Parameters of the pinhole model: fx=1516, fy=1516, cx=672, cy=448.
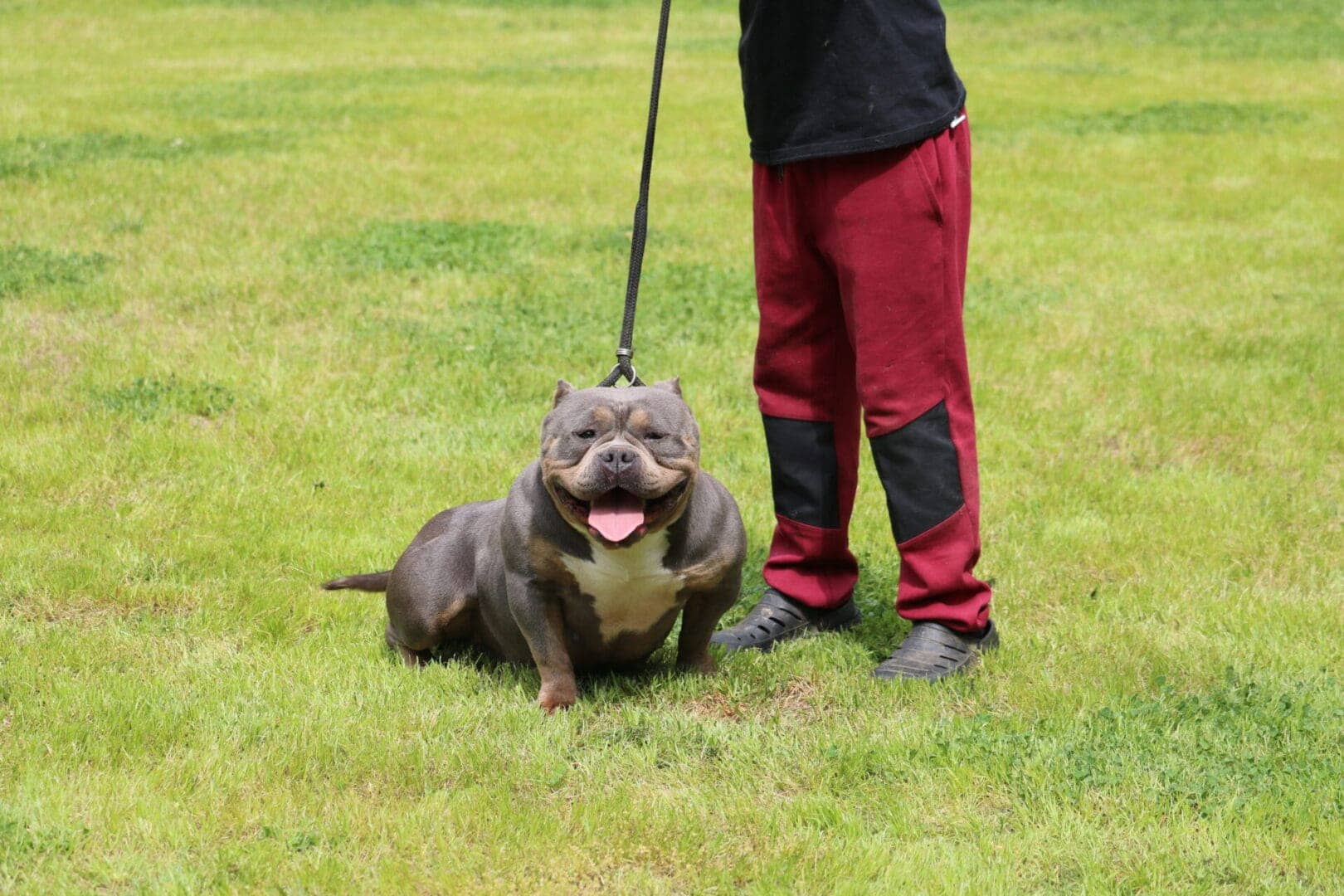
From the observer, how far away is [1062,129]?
51.6 feet

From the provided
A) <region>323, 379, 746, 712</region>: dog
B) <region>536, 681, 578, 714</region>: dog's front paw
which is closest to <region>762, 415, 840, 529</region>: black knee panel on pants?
<region>323, 379, 746, 712</region>: dog

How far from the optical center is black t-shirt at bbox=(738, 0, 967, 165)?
4.27m

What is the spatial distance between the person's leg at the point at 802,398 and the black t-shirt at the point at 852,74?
0.74ft

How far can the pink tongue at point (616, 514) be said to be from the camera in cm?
385

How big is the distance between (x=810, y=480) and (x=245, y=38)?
66.7 ft

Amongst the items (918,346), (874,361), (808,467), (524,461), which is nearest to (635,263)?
(874,361)

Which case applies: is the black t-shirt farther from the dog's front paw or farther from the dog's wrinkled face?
the dog's front paw

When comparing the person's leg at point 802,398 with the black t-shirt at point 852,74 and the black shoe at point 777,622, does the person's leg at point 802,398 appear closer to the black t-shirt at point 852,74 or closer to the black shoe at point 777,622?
the black shoe at point 777,622

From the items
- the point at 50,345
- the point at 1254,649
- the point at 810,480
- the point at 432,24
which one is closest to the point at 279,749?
the point at 810,480

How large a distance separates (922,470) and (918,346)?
38 cm

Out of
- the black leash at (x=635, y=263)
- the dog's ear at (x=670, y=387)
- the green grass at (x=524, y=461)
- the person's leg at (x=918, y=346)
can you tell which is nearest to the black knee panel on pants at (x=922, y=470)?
the person's leg at (x=918, y=346)

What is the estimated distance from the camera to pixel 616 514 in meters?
3.88

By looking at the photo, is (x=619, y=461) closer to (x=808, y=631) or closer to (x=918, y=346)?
(x=918, y=346)

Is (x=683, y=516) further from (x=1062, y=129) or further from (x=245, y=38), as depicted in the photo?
(x=245, y=38)
